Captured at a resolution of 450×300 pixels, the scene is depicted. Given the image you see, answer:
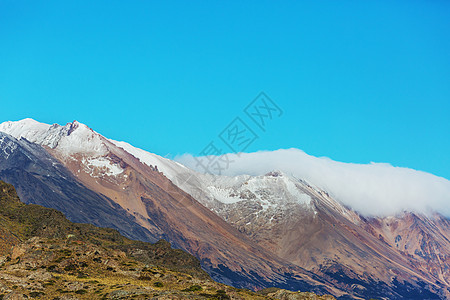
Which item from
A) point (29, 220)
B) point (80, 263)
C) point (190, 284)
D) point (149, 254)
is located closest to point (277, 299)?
point (190, 284)

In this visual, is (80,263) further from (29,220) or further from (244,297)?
(29,220)

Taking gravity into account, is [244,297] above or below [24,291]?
above

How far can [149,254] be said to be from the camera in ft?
595

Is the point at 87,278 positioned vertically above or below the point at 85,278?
above

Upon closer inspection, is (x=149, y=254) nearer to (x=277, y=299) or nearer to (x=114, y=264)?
(x=114, y=264)

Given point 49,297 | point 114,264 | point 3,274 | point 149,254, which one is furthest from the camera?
point 149,254

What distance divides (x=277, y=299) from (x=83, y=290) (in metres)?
37.0

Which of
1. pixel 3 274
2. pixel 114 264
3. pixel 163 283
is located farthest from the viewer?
pixel 114 264

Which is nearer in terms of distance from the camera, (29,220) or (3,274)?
(3,274)

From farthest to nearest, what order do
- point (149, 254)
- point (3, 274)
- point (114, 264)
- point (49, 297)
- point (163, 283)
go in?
1. point (149, 254)
2. point (114, 264)
3. point (163, 283)
4. point (3, 274)
5. point (49, 297)

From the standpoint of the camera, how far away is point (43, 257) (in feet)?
355

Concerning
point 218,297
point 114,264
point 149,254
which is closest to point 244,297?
point 218,297

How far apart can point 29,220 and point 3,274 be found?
102 metres

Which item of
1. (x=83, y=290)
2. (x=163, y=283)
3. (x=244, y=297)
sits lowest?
(x=83, y=290)
